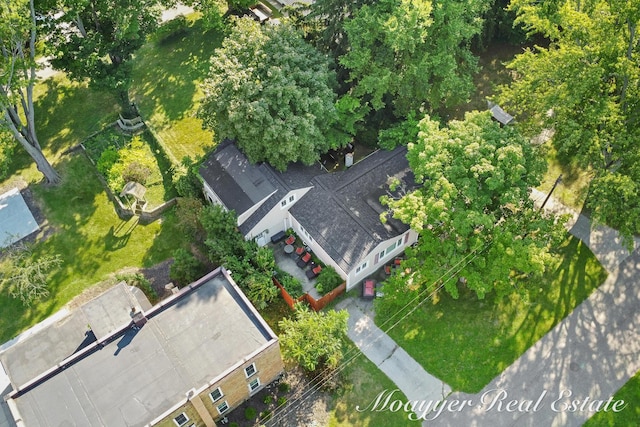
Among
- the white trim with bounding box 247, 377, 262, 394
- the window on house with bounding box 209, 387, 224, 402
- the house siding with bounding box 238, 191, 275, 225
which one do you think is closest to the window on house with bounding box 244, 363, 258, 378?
the white trim with bounding box 247, 377, 262, 394

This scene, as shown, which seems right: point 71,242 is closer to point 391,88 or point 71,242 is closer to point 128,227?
point 128,227

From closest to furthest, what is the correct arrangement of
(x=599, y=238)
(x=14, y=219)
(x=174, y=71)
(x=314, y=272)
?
(x=314, y=272) → (x=599, y=238) → (x=14, y=219) → (x=174, y=71)

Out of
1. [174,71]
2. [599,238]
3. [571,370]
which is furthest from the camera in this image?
[174,71]

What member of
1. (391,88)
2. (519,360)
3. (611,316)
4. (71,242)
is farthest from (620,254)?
(71,242)

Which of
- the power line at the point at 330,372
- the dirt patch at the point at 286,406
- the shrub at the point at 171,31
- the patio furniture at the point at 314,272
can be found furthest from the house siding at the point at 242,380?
the shrub at the point at 171,31

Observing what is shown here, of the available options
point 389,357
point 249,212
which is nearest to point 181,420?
point 389,357

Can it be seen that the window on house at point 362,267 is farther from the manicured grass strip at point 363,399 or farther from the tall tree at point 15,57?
the tall tree at point 15,57

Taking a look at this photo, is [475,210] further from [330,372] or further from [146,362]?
[146,362]
